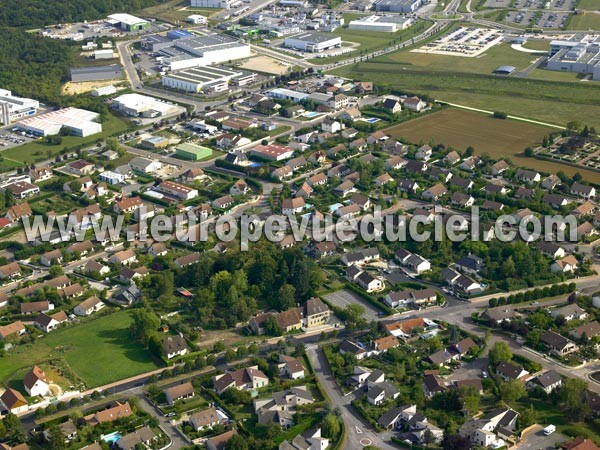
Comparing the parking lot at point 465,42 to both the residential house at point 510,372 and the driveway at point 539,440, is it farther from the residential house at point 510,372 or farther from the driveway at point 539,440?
the driveway at point 539,440

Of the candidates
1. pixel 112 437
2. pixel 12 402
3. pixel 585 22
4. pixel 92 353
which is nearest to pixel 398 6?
pixel 585 22

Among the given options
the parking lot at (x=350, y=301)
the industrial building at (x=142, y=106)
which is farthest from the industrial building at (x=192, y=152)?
the parking lot at (x=350, y=301)

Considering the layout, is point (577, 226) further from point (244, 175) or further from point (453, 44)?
point (453, 44)

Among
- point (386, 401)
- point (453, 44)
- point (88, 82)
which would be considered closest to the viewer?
point (386, 401)

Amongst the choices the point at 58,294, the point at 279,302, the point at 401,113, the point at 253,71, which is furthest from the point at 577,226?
the point at 253,71

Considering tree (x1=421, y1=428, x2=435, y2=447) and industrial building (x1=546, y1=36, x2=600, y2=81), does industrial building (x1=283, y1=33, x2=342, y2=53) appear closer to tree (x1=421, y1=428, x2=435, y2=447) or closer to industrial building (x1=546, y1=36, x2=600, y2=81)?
industrial building (x1=546, y1=36, x2=600, y2=81)

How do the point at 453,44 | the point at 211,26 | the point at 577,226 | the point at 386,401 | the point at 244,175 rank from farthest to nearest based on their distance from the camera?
1. the point at 211,26
2. the point at 453,44
3. the point at 244,175
4. the point at 577,226
5. the point at 386,401
